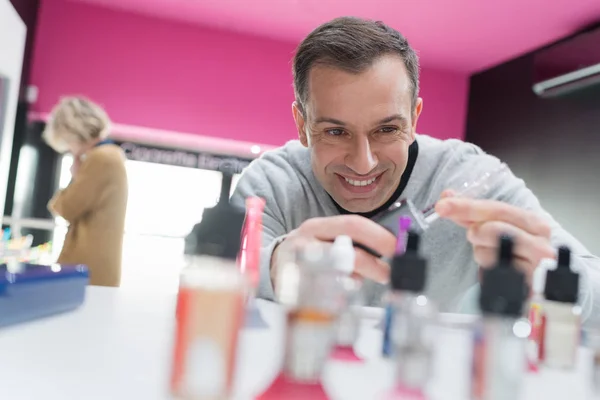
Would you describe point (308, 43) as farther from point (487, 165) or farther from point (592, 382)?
point (592, 382)

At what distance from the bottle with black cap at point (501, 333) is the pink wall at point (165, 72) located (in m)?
3.61

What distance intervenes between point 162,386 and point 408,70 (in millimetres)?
862

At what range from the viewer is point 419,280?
1.07ft

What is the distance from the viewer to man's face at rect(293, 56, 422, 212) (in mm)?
986

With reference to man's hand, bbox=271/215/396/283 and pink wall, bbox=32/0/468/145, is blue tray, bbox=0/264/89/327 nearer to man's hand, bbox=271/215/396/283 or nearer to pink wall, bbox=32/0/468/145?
man's hand, bbox=271/215/396/283

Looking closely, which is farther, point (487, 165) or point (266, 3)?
point (266, 3)

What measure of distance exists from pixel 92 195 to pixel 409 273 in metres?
1.52

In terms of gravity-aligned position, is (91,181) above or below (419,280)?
above

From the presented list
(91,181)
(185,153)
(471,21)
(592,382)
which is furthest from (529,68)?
(592,382)

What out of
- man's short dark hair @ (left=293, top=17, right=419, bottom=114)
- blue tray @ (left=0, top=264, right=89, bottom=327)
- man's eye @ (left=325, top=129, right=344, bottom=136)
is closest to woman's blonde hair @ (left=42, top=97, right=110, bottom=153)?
man's short dark hair @ (left=293, top=17, right=419, bottom=114)

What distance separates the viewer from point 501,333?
300mm

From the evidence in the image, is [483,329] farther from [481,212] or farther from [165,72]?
[165,72]

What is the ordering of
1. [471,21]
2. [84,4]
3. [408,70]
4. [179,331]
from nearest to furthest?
1. [179,331]
2. [408,70]
3. [471,21]
4. [84,4]

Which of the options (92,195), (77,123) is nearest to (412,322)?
(92,195)
